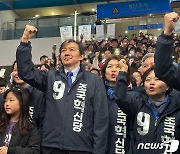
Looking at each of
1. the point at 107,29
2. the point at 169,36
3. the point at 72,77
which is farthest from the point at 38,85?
the point at 107,29

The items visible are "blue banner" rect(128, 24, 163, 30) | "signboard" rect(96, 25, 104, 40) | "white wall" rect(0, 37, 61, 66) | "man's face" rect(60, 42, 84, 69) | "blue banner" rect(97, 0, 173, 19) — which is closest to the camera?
"man's face" rect(60, 42, 84, 69)

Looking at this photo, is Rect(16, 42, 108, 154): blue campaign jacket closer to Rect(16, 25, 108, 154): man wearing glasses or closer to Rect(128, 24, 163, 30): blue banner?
Rect(16, 25, 108, 154): man wearing glasses

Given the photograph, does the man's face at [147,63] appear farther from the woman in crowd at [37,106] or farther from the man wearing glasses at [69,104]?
the woman in crowd at [37,106]

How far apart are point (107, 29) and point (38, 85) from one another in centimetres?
970

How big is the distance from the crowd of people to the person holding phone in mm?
475

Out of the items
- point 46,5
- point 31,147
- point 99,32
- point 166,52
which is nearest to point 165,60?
point 166,52

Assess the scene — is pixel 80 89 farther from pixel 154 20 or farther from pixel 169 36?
pixel 154 20

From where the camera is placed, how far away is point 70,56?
266 cm

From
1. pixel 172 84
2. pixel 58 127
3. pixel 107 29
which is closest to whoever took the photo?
pixel 172 84

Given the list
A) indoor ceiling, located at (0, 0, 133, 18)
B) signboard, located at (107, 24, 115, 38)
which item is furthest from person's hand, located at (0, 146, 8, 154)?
indoor ceiling, located at (0, 0, 133, 18)

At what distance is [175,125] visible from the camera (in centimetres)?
224

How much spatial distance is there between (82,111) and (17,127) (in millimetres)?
511

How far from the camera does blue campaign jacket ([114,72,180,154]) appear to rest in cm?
224

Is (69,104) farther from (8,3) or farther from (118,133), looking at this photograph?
(8,3)
